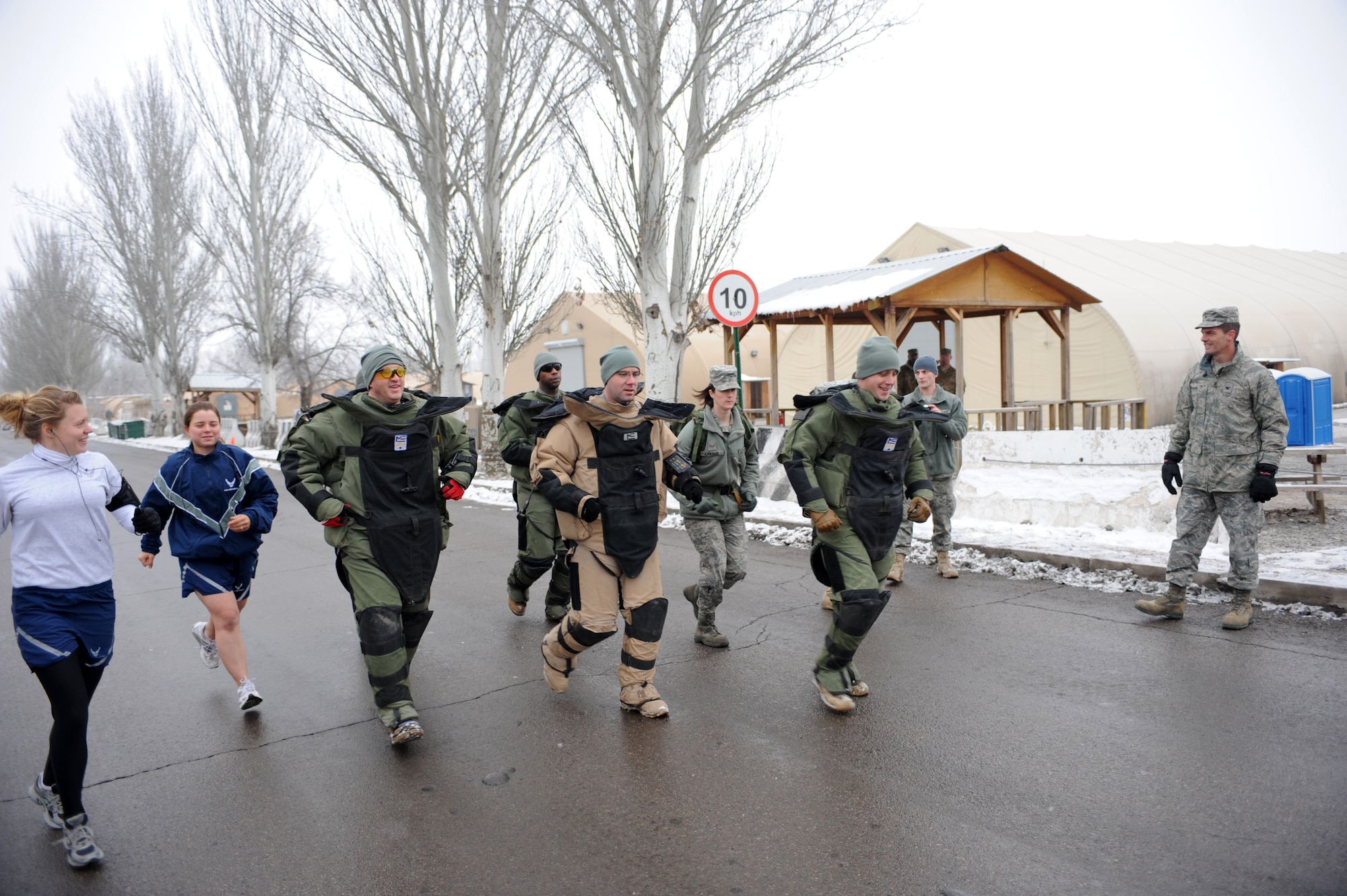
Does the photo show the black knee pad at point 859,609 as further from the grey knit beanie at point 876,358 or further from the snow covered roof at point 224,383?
the snow covered roof at point 224,383

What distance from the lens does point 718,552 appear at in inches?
219

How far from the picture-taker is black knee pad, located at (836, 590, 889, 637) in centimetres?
443

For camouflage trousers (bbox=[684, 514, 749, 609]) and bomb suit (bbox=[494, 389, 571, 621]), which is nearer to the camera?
camouflage trousers (bbox=[684, 514, 749, 609])

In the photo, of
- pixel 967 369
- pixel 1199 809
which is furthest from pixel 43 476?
pixel 967 369

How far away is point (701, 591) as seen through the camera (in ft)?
18.6

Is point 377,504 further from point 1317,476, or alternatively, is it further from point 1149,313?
point 1149,313

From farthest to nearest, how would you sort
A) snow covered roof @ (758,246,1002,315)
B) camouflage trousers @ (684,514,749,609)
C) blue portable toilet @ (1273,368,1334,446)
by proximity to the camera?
snow covered roof @ (758,246,1002,315) < blue portable toilet @ (1273,368,1334,446) < camouflage trousers @ (684,514,749,609)

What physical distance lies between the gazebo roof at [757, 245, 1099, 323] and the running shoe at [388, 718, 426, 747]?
1165 cm

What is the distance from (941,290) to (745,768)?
1278 centimetres

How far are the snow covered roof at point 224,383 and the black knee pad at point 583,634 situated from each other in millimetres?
50480

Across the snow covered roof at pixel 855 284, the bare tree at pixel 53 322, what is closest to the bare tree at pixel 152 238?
the bare tree at pixel 53 322

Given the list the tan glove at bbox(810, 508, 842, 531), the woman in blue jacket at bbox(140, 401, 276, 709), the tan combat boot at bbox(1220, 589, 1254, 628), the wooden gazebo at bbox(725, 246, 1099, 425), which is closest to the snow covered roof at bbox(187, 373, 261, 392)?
the wooden gazebo at bbox(725, 246, 1099, 425)

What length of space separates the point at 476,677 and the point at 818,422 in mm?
2492

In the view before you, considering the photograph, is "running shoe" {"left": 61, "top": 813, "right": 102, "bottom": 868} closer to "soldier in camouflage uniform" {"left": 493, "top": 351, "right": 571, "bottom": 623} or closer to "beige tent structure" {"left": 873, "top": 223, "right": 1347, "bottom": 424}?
"soldier in camouflage uniform" {"left": 493, "top": 351, "right": 571, "bottom": 623}
